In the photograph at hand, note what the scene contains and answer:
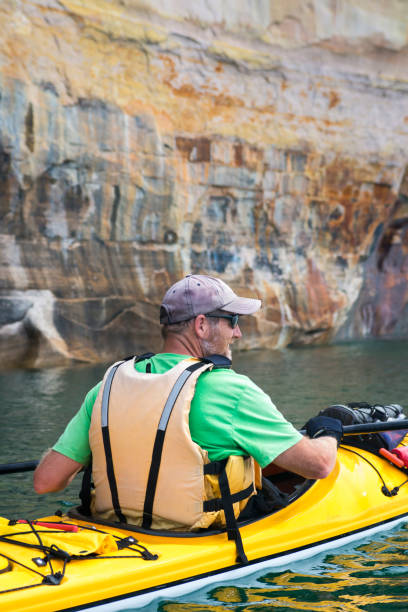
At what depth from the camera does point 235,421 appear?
2451 mm

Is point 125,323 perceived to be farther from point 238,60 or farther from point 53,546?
point 53,546

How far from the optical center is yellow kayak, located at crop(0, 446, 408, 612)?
7.45 ft

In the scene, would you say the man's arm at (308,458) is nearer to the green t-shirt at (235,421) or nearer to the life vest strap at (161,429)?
the green t-shirt at (235,421)

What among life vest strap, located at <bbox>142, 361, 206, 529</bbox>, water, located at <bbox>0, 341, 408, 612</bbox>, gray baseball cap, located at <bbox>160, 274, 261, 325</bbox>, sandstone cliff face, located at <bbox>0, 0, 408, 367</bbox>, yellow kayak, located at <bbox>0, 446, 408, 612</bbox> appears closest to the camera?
yellow kayak, located at <bbox>0, 446, 408, 612</bbox>

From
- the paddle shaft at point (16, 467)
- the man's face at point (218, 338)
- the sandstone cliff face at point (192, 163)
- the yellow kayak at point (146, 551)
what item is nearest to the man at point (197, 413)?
the man's face at point (218, 338)

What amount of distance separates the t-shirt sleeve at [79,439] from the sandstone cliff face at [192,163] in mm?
9859

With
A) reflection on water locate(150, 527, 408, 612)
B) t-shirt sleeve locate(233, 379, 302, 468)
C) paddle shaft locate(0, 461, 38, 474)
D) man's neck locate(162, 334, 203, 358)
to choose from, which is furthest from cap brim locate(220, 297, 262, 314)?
paddle shaft locate(0, 461, 38, 474)

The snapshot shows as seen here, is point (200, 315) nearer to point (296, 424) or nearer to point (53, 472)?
point (53, 472)

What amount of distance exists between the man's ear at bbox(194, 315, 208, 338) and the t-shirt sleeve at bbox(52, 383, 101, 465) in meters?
0.42

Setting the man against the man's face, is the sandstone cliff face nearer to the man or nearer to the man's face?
the man

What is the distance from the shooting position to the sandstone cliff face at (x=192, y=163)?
12578 mm

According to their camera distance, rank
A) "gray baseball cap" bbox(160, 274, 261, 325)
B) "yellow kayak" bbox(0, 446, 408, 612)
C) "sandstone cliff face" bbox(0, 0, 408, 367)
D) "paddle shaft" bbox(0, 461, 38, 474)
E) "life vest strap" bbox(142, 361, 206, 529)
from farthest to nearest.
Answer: "sandstone cliff face" bbox(0, 0, 408, 367) → "paddle shaft" bbox(0, 461, 38, 474) → "gray baseball cap" bbox(160, 274, 261, 325) → "life vest strap" bbox(142, 361, 206, 529) → "yellow kayak" bbox(0, 446, 408, 612)

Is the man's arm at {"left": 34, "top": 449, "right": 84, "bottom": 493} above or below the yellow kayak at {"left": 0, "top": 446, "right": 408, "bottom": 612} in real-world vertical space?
above

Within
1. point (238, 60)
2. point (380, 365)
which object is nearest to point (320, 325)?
point (380, 365)
